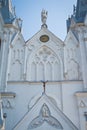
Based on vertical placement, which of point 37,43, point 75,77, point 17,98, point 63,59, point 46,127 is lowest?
point 46,127

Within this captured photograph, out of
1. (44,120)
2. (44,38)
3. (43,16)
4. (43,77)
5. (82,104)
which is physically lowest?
(44,120)

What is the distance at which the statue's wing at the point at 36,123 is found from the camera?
13.3 m

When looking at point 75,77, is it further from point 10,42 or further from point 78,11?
point 78,11

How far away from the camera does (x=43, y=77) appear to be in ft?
55.0

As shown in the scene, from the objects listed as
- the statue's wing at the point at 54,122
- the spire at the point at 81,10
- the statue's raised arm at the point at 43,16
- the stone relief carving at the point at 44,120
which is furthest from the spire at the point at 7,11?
the statue's wing at the point at 54,122

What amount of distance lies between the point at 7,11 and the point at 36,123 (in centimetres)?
1094

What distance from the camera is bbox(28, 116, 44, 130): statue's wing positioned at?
43.6 feet

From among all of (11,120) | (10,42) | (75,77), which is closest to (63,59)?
(75,77)

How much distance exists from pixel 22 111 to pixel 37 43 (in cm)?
524

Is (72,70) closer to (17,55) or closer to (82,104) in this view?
(82,104)

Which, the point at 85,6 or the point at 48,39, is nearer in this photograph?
the point at 48,39

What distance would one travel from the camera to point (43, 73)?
17.0 metres

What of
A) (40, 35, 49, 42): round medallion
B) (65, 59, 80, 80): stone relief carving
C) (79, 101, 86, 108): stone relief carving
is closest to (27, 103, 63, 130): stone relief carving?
(79, 101, 86, 108): stone relief carving

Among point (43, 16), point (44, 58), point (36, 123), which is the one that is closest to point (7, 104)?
point (36, 123)
